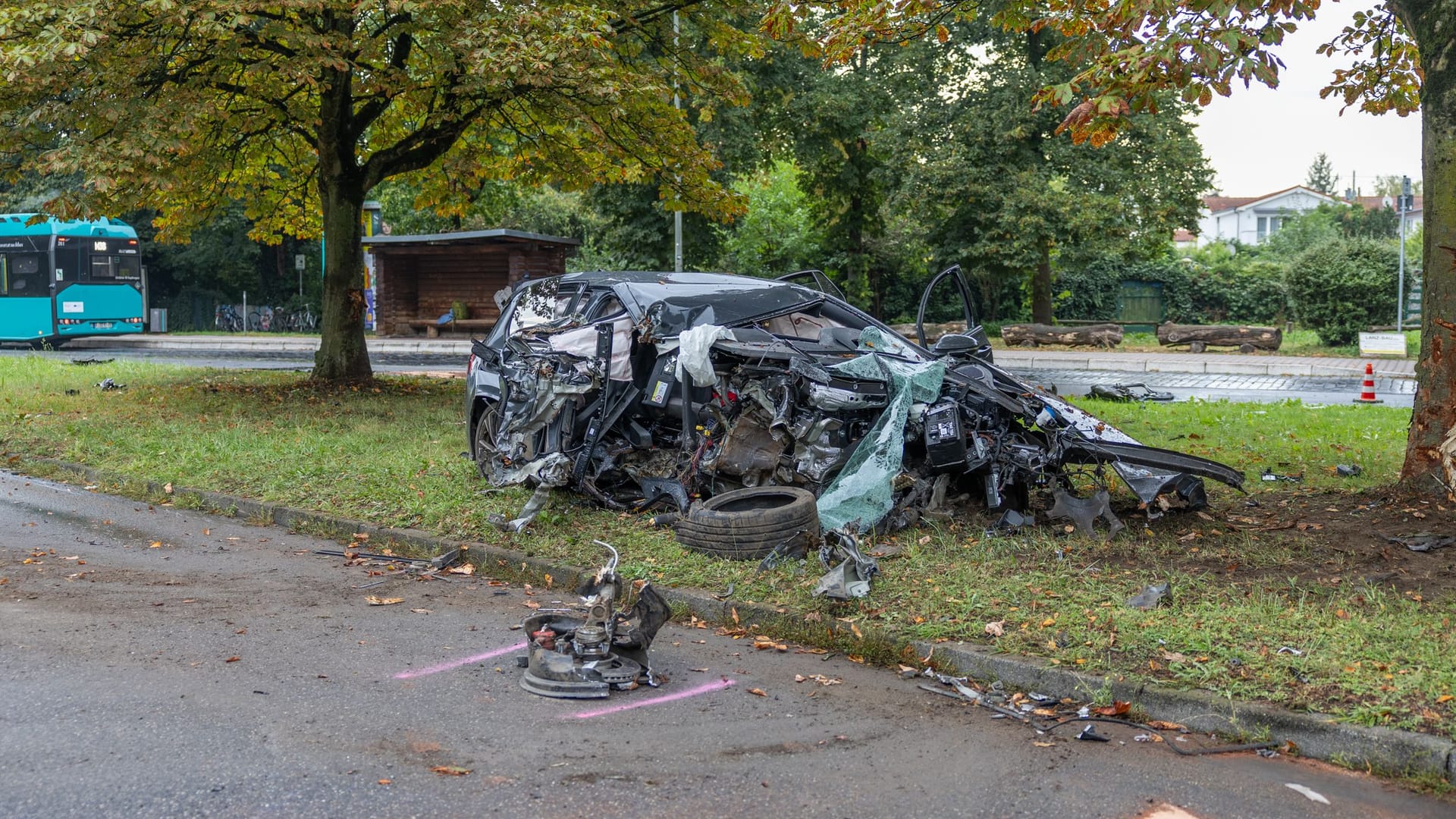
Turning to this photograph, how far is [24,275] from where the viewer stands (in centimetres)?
3117

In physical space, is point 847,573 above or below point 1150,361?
below

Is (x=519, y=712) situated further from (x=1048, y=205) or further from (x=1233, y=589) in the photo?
(x=1048, y=205)

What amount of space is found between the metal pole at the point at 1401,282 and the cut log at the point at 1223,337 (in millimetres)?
2468

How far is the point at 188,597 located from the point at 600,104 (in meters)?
9.14

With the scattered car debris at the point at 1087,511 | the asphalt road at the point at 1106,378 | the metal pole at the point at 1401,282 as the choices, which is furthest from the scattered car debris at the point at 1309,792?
the metal pole at the point at 1401,282

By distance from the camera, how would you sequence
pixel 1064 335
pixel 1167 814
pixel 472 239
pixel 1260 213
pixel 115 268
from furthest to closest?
pixel 1260 213 < pixel 472 239 < pixel 115 268 < pixel 1064 335 < pixel 1167 814

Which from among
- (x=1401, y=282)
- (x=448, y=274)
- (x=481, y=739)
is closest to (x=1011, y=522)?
(x=481, y=739)

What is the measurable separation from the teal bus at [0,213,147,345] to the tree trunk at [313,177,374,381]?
60.0ft

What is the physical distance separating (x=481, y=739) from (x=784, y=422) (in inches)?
136

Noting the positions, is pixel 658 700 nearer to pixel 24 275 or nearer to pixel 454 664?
pixel 454 664

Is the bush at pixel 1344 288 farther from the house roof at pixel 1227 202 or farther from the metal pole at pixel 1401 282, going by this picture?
the house roof at pixel 1227 202

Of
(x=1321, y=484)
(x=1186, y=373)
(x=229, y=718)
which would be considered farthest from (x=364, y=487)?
(x=1186, y=373)

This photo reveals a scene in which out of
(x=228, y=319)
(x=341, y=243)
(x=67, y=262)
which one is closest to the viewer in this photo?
(x=341, y=243)

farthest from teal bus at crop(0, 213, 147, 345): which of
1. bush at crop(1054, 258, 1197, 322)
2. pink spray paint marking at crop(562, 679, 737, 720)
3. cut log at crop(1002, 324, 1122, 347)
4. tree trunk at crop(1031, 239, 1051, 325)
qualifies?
pink spray paint marking at crop(562, 679, 737, 720)
